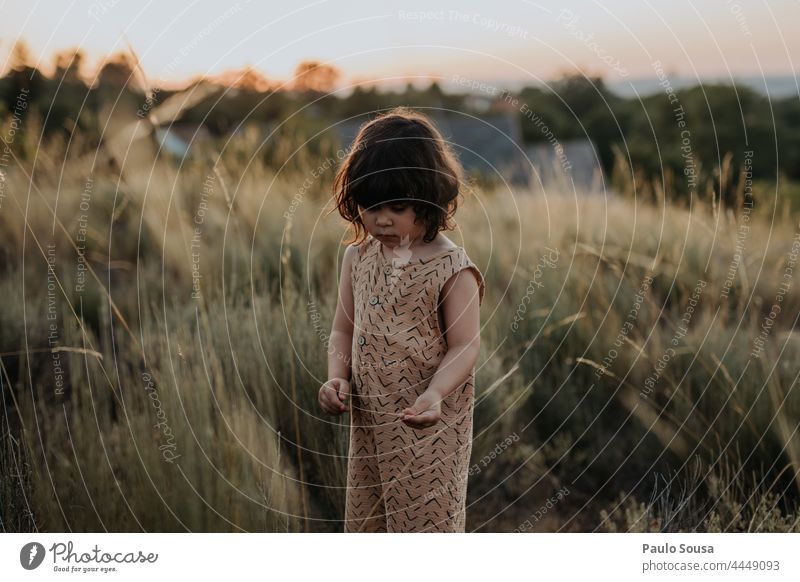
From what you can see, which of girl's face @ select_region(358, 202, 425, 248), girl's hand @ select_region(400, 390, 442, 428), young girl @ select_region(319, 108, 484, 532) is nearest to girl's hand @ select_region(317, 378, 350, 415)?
young girl @ select_region(319, 108, 484, 532)

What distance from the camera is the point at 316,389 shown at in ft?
9.26

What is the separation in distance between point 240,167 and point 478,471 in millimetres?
4049

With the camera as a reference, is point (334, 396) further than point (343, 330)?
No

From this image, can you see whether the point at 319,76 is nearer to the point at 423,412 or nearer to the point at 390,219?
the point at 390,219

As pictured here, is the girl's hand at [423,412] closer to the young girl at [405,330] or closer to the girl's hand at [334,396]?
the young girl at [405,330]

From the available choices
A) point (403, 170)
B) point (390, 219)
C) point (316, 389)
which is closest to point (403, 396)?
point (390, 219)

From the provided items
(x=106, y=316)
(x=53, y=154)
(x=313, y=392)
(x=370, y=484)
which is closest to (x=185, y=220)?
(x=106, y=316)

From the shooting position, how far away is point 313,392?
2820 millimetres

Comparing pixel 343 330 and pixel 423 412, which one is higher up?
pixel 343 330

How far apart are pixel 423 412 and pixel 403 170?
1.84 ft

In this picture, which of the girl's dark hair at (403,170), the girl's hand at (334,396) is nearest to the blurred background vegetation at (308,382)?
the girl's dark hair at (403,170)

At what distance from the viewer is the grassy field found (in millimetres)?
2463

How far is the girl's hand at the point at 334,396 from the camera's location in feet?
6.43

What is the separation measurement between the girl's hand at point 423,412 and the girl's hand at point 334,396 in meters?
0.21
